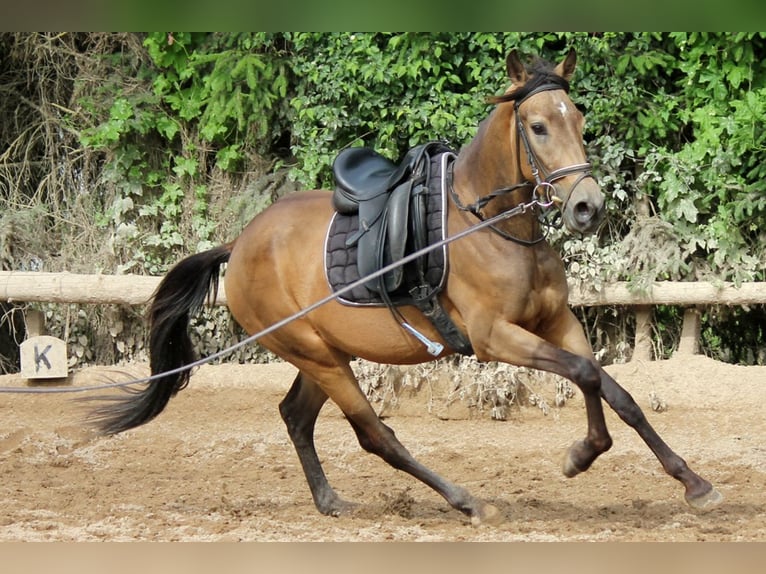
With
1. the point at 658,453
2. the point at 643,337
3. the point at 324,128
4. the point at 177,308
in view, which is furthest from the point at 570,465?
the point at 324,128

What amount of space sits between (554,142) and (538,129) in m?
0.12

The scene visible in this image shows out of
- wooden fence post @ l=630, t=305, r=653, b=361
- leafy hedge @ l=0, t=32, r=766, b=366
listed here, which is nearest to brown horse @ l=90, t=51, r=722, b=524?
leafy hedge @ l=0, t=32, r=766, b=366

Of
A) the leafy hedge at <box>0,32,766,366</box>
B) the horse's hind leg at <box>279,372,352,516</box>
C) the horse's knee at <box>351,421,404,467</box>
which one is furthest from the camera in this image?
the leafy hedge at <box>0,32,766,366</box>

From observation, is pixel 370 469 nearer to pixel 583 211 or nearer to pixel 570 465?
pixel 570 465

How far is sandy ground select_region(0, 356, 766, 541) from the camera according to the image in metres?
5.66

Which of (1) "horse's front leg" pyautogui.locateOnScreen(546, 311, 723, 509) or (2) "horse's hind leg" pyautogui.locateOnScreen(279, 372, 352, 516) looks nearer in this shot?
(1) "horse's front leg" pyautogui.locateOnScreen(546, 311, 723, 509)

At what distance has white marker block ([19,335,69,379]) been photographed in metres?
9.64

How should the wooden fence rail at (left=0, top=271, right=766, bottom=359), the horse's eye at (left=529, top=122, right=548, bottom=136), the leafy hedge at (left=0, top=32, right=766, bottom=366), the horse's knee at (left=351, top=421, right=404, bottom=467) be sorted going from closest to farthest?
1. the horse's eye at (left=529, top=122, right=548, bottom=136)
2. the horse's knee at (left=351, top=421, right=404, bottom=467)
3. the wooden fence rail at (left=0, top=271, right=766, bottom=359)
4. the leafy hedge at (left=0, top=32, right=766, bottom=366)

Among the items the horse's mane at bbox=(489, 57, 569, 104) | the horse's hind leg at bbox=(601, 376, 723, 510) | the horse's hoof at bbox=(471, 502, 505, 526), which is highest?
the horse's mane at bbox=(489, 57, 569, 104)

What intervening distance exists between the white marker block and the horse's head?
6042 mm

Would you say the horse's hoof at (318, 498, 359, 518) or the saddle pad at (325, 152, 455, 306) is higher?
the saddle pad at (325, 152, 455, 306)

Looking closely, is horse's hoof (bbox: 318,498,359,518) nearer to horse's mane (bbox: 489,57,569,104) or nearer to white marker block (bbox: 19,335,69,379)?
horse's mane (bbox: 489,57,569,104)

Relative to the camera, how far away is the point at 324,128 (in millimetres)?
9898
